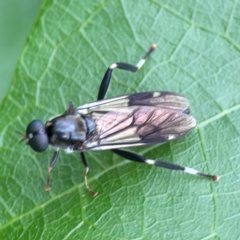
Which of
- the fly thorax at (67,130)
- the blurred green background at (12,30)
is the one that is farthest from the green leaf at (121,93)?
the blurred green background at (12,30)

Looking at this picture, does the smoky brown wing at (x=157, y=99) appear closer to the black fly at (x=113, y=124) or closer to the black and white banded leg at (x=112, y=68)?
the black fly at (x=113, y=124)

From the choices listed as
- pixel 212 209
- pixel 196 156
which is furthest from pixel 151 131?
pixel 212 209

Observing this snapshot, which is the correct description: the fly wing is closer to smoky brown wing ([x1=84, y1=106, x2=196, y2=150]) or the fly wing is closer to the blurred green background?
smoky brown wing ([x1=84, y1=106, x2=196, y2=150])

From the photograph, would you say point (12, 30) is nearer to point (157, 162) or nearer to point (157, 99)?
point (157, 99)

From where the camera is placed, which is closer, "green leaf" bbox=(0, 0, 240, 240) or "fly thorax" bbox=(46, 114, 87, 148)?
"green leaf" bbox=(0, 0, 240, 240)

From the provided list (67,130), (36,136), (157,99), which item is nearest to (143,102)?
(157,99)

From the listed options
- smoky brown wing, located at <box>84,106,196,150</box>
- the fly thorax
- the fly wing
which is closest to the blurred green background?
the fly thorax

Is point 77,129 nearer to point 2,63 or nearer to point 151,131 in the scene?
point 151,131
